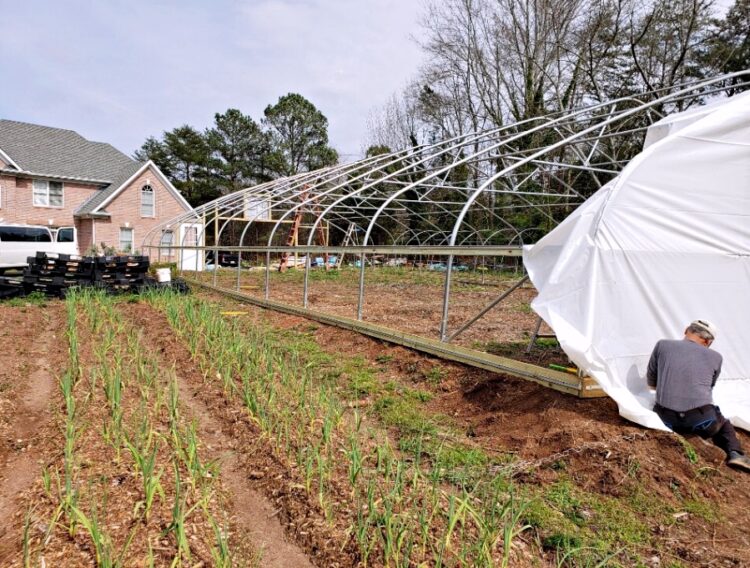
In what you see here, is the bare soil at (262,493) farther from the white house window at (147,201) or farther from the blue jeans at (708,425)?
the white house window at (147,201)

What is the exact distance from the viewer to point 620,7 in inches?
619

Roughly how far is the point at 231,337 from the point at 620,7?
17.0 meters

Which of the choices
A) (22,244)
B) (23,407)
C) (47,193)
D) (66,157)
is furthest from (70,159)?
(23,407)

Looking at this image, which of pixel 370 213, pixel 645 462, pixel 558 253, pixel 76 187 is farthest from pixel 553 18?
pixel 76 187

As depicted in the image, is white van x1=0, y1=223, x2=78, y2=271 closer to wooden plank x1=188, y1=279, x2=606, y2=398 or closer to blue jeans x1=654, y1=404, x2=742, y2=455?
wooden plank x1=188, y1=279, x2=606, y2=398

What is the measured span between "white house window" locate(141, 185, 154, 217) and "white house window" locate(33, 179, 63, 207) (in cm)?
338

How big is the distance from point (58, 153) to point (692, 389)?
89.3 feet

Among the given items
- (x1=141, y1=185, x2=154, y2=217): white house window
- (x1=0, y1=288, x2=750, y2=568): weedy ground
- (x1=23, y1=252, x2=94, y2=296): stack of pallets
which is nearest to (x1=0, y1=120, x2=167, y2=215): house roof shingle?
(x1=141, y1=185, x2=154, y2=217): white house window

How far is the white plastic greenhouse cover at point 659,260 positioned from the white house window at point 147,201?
22775 millimetres

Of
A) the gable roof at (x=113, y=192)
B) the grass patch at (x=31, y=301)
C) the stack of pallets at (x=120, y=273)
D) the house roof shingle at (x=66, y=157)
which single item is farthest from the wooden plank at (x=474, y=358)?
the house roof shingle at (x=66, y=157)

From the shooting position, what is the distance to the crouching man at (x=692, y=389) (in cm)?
354

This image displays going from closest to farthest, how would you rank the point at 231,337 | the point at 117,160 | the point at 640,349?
1. the point at 640,349
2. the point at 231,337
3. the point at 117,160

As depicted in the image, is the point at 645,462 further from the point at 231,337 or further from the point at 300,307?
the point at 300,307

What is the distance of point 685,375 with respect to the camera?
→ 11.9ft
